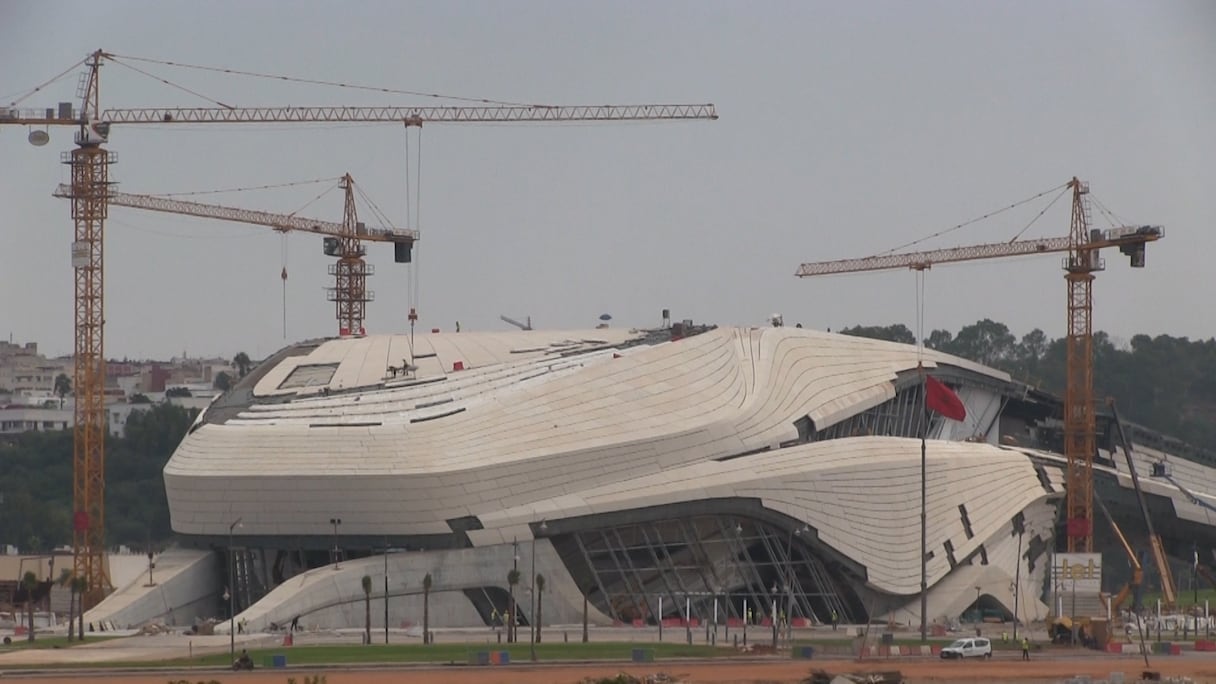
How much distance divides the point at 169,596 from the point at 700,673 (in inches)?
1507

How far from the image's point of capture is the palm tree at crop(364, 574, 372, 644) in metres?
92.6

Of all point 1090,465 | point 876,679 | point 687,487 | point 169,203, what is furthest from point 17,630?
point 169,203

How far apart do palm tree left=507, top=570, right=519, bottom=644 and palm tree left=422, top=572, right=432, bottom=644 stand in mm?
Result: 3202

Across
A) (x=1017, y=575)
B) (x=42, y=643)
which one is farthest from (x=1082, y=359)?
(x=42, y=643)

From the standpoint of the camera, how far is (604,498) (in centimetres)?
10744

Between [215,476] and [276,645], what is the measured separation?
1726 cm

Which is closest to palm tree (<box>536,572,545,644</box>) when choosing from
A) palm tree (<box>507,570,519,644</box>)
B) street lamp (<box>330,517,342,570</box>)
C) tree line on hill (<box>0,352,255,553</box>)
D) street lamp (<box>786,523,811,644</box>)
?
palm tree (<box>507,570,519,644</box>)

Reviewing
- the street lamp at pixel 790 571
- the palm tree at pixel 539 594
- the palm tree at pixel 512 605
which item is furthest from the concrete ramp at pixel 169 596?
the street lamp at pixel 790 571

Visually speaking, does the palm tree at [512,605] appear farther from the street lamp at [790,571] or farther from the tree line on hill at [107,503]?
the tree line on hill at [107,503]

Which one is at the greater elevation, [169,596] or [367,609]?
[367,609]

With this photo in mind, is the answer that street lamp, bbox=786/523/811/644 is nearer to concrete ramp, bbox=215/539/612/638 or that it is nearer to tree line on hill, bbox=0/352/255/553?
concrete ramp, bbox=215/539/612/638

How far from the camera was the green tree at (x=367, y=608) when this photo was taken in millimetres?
92650

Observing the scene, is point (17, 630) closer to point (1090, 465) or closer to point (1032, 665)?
point (1032, 665)

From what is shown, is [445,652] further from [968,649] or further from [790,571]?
[790,571]
